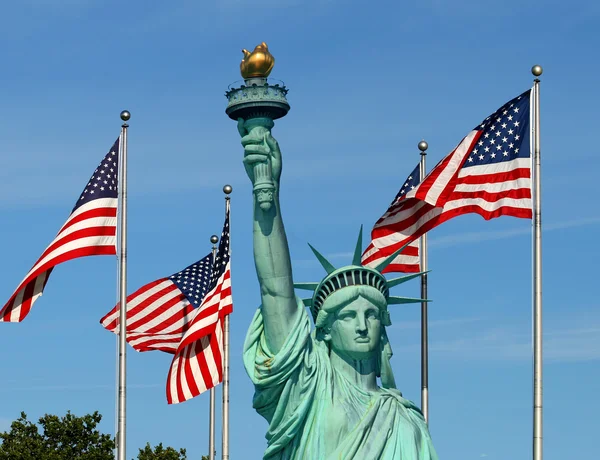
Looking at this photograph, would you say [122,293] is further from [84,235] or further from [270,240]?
[270,240]

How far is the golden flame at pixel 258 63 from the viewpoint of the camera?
17.9 meters

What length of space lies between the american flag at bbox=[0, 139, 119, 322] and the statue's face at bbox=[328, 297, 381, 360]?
10.2 m

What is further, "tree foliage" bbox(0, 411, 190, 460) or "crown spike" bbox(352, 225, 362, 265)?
"tree foliage" bbox(0, 411, 190, 460)

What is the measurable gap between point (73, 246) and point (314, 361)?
34.6 feet

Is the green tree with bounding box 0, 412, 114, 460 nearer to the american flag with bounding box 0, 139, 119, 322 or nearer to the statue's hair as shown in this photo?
the american flag with bounding box 0, 139, 119, 322

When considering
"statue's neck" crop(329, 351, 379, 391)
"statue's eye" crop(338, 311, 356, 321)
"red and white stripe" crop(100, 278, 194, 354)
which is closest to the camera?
"statue's eye" crop(338, 311, 356, 321)

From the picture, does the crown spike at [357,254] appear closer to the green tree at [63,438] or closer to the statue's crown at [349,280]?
the statue's crown at [349,280]

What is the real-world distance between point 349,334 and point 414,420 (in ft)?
4.26

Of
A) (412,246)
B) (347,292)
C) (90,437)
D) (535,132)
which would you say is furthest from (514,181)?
(90,437)

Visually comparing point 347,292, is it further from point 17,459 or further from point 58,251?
point 17,459

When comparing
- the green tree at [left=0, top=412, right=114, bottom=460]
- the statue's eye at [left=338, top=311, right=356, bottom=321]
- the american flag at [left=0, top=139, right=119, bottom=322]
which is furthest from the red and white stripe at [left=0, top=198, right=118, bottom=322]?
the green tree at [left=0, top=412, right=114, bottom=460]

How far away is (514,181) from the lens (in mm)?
24359

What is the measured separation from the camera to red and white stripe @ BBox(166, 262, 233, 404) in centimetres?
2931

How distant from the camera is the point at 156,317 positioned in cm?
3072
